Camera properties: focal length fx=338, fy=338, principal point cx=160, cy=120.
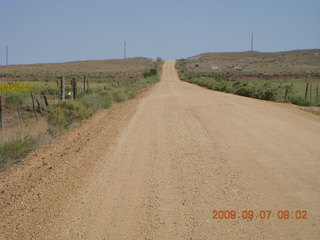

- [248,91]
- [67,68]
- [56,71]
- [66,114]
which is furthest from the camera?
[67,68]

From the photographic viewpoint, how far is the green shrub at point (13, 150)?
8.94 m

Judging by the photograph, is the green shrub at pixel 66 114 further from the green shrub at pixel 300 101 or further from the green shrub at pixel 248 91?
the green shrub at pixel 248 91

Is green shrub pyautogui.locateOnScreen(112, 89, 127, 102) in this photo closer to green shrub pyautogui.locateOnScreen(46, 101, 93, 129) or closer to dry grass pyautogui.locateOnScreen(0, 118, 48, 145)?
green shrub pyautogui.locateOnScreen(46, 101, 93, 129)

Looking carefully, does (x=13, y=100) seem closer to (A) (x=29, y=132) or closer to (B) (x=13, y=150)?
(A) (x=29, y=132)

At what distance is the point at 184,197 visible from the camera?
5980 mm

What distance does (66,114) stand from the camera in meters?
14.6

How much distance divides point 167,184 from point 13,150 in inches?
205

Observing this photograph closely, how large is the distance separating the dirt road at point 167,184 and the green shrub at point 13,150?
31 cm

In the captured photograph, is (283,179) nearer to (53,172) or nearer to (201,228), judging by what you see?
(201,228)

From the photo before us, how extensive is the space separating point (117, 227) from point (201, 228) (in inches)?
49.0

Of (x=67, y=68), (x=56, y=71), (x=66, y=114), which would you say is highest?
(x=67, y=68)

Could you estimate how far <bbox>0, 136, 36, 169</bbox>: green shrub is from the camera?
29.3ft
